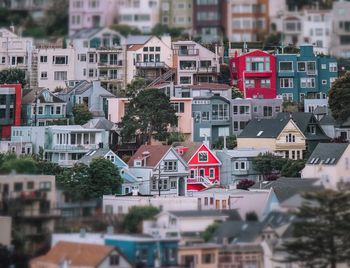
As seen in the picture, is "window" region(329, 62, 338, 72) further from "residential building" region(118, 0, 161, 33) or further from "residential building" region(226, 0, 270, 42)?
"residential building" region(118, 0, 161, 33)

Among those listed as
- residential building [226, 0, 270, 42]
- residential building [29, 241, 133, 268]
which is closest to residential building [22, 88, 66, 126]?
residential building [226, 0, 270, 42]

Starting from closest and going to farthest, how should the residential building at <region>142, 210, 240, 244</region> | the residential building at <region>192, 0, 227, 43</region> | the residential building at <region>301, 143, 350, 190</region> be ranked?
the residential building at <region>142, 210, 240, 244</region>
the residential building at <region>301, 143, 350, 190</region>
the residential building at <region>192, 0, 227, 43</region>

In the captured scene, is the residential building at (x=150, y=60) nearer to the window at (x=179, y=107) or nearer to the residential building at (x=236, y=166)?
the window at (x=179, y=107)

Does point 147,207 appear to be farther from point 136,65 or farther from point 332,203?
point 136,65

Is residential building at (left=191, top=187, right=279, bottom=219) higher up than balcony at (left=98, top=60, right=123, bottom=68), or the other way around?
balcony at (left=98, top=60, right=123, bottom=68)

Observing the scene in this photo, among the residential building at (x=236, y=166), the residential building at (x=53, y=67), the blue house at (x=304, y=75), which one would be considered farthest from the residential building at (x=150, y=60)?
the residential building at (x=236, y=166)

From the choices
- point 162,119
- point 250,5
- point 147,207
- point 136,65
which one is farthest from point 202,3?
point 147,207

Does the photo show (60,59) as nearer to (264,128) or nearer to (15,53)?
(15,53)

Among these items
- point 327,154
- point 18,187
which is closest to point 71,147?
point 327,154
